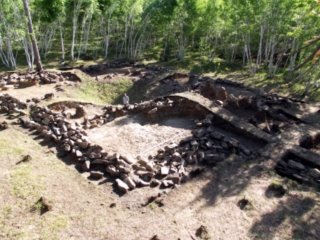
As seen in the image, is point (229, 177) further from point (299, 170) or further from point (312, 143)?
point (312, 143)

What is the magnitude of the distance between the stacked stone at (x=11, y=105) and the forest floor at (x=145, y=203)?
2921 mm

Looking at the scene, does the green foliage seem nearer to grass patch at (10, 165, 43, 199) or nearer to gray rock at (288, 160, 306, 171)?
gray rock at (288, 160, 306, 171)

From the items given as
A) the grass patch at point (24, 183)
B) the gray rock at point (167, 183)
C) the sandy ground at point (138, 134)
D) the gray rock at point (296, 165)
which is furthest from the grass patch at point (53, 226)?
the gray rock at point (296, 165)

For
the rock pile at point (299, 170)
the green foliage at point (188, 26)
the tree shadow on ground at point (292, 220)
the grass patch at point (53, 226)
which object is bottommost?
the tree shadow on ground at point (292, 220)

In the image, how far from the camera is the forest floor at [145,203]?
8.80 metres

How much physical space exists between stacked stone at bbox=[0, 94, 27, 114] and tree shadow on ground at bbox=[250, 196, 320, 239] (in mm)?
11494

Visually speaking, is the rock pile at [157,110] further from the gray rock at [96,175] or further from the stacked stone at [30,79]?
the stacked stone at [30,79]

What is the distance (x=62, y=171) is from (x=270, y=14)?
58.6 feet

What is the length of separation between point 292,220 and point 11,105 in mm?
12682

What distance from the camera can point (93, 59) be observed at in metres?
32.3

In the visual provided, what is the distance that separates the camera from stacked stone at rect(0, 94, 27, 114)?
1628 cm

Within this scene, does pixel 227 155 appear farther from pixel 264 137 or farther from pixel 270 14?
pixel 270 14

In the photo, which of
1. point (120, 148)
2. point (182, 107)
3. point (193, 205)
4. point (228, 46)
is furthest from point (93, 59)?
point (193, 205)

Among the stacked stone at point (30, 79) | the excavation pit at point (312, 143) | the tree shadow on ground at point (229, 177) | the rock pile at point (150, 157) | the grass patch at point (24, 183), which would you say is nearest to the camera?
the grass patch at point (24, 183)
